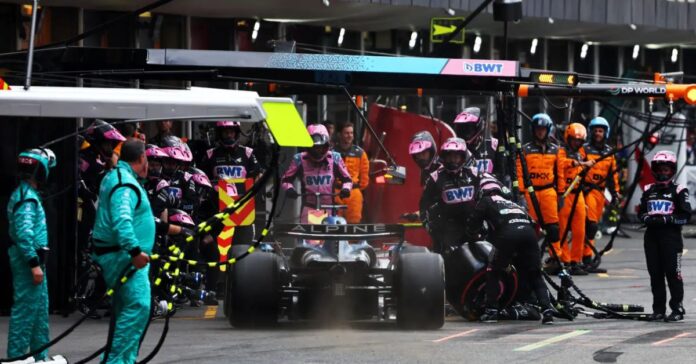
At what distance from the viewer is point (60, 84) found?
15367 millimetres

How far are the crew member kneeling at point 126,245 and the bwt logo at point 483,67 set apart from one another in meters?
5.21

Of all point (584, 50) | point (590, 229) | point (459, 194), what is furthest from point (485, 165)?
point (584, 50)

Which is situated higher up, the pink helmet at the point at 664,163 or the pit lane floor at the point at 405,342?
the pink helmet at the point at 664,163

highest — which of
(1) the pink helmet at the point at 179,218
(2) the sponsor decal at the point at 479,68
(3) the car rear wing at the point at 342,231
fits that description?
(2) the sponsor decal at the point at 479,68

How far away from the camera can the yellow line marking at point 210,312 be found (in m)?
15.3

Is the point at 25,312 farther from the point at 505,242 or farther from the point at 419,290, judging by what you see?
the point at 505,242

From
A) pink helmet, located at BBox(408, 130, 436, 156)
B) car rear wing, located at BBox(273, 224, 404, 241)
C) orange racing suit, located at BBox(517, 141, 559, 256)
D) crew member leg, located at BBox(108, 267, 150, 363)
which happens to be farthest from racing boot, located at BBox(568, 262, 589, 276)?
crew member leg, located at BBox(108, 267, 150, 363)

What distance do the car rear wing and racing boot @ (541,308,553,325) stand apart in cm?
141

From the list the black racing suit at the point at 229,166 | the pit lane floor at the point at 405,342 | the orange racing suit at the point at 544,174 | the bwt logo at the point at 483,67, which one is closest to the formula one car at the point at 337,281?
the pit lane floor at the point at 405,342

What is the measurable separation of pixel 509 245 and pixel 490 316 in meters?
0.67

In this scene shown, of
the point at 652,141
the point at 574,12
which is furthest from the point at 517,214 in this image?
the point at 574,12

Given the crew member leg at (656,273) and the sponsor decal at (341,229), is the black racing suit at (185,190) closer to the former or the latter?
the sponsor decal at (341,229)

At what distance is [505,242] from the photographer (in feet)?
48.0

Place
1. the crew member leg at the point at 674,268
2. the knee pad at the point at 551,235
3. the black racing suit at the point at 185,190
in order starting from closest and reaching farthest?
1. the crew member leg at the point at 674,268
2. the black racing suit at the point at 185,190
3. the knee pad at the point at 551,235
